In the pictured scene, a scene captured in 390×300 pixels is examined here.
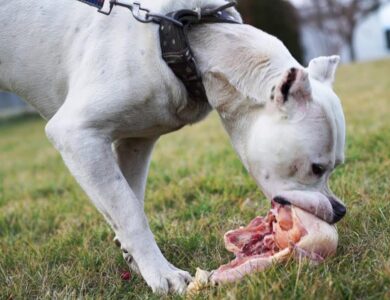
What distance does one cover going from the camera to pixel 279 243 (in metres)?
2.40

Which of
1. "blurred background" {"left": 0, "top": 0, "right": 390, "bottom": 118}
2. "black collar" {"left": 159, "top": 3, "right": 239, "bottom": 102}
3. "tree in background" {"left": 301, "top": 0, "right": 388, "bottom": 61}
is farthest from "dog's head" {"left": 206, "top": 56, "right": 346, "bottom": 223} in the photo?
"tree in background" {"left": 301, "top": 0, "right": 388, "bottom": 61}

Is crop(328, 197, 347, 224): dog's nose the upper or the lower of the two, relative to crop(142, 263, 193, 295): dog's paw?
upper

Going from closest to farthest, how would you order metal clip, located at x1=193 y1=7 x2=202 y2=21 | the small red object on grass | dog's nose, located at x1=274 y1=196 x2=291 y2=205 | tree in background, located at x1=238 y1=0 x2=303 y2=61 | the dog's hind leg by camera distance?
dog's nose, located at x1=274 y1=196 x2=291 y2=205 < the small red object on grass < metal clip, located at x1=193 y1=7 x2=202 y2=21 < the dog's hind leg < tree in background, located at x1=238 y1=0 x2=303 y2=61

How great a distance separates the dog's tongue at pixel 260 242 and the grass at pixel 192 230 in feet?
0.30

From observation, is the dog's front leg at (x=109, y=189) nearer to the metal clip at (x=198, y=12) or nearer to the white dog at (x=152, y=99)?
the white dog at (x=152, y=99)

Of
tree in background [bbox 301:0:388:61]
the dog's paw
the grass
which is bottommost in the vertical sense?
tree in background [bbox 301:0:388:61]

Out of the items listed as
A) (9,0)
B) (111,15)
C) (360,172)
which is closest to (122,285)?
(111,15)

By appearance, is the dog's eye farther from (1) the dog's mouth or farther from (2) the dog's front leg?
(2) the dog's front leg

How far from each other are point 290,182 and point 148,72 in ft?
2.52

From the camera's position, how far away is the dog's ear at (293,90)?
2.25 meters

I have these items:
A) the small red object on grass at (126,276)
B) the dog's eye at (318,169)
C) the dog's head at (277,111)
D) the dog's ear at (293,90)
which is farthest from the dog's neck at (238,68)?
the small red object on grass at (126,276)

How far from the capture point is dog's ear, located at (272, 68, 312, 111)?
225cm

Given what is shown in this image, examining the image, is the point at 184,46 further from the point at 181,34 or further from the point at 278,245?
the point at 278,245

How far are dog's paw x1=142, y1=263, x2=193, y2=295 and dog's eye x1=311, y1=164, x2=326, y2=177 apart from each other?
0.66m
